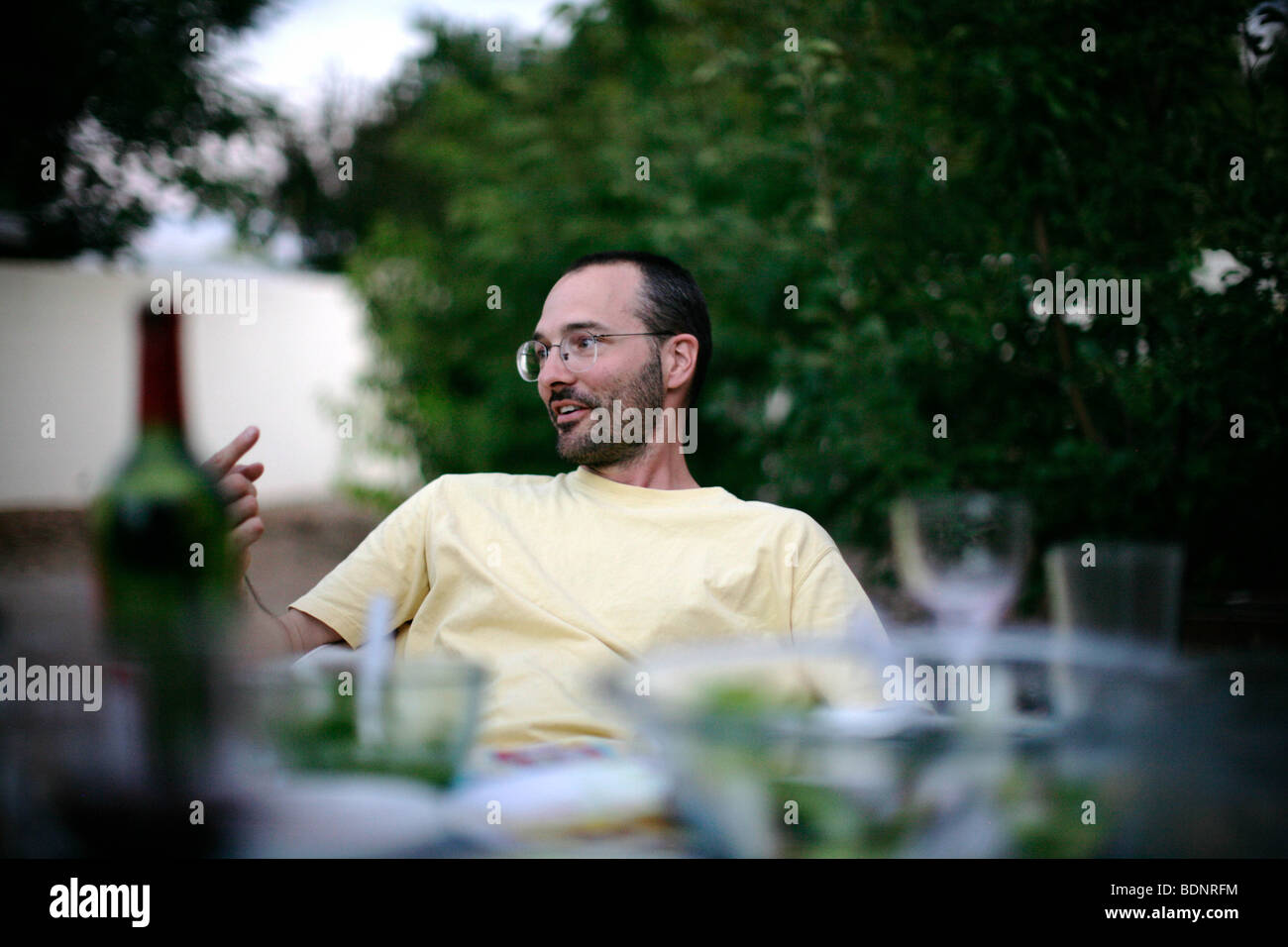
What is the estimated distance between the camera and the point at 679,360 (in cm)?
195

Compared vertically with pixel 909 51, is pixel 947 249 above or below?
below

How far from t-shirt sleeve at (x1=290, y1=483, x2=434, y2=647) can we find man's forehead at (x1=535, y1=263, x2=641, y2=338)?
0.36m

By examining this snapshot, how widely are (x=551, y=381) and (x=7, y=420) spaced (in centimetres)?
140

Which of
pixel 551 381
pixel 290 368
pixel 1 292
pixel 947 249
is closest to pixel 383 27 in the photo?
pixel 551 381

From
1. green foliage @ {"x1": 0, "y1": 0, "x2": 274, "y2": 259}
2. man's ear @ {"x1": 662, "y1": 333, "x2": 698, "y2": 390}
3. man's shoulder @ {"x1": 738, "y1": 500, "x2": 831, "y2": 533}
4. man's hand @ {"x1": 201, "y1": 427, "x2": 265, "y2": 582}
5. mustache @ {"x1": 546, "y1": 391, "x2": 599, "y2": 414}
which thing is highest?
green foliage @ {"x1": 0, "y1": 0, "x2": 274, "y2": 259}

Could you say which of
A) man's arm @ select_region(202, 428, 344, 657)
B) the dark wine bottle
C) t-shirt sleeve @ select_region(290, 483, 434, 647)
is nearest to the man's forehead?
t-shirt sleeve @ select_region(290, 483, 434, 647)

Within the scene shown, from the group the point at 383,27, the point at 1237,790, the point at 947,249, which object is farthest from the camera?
the point at 947,249

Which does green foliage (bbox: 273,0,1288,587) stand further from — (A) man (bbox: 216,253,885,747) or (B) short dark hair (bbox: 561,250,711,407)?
Result: (A) man (bbox: 216,253,885,747)

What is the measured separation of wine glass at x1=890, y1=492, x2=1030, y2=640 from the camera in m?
1.46

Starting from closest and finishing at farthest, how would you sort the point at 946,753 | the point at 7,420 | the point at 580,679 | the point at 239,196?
the point at 946,753
the point at 580,679
the point at 7,420
the point at 239,196

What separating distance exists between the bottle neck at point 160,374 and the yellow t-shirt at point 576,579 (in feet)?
2.84

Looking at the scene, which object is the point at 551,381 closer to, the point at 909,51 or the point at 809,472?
the point at 809,472

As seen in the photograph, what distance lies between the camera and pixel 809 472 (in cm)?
287
